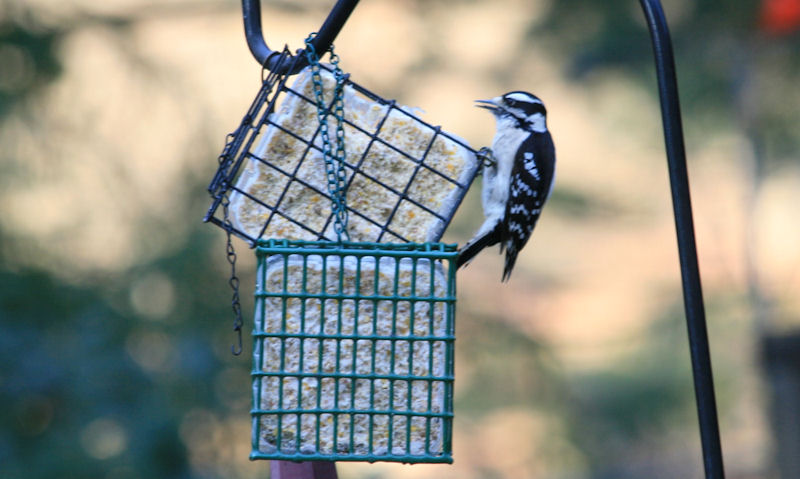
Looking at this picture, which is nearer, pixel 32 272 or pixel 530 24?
pixel 32 272

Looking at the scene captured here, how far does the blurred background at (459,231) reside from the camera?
4.48 m

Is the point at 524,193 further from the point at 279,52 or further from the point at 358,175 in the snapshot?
the point at 279,52

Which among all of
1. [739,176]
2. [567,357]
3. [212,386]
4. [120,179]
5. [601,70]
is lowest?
[212,386]

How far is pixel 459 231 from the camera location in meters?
4.89

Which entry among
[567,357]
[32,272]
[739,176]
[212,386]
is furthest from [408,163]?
[739,176]

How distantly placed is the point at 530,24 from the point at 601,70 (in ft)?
1.60

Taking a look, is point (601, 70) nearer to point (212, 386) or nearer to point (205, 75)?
point (205, 75)

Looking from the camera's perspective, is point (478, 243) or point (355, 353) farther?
point (478, 243)

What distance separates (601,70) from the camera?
502 centimetres

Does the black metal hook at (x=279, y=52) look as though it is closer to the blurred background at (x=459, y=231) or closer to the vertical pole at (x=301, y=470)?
the vertical pole at (x=301, y=470)

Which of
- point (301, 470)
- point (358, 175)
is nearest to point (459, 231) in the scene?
point (358, 175)

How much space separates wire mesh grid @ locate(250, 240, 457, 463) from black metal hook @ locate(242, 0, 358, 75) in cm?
44

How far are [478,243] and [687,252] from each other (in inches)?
50.3

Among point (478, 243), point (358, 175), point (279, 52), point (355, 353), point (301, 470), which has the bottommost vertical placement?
point (301, 470)
